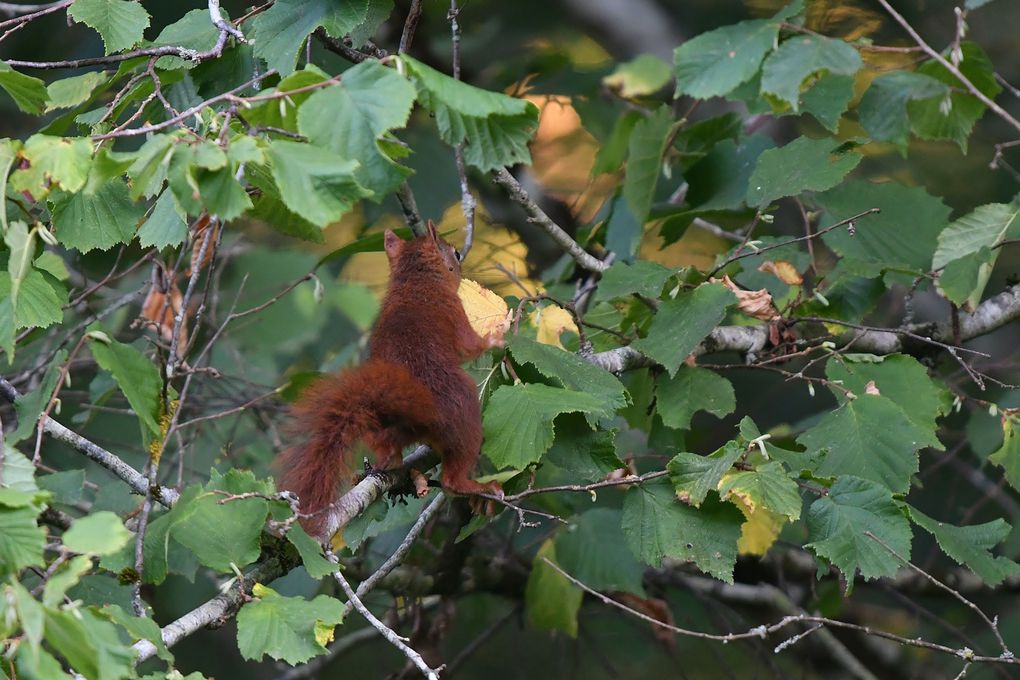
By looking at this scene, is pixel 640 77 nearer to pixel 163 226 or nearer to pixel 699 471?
pixel 699 471

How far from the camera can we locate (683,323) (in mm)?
2895

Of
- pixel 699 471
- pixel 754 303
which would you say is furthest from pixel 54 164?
pixel 754 303

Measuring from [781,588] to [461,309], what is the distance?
1.98 metres

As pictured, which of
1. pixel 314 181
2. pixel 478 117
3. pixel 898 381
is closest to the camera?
pixel 314 181

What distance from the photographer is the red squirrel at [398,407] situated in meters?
2.47

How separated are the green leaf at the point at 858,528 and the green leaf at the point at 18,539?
1.54 meters

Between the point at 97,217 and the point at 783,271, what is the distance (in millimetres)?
2055

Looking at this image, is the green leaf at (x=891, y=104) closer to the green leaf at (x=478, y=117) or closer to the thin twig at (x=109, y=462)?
the green leaf at (x=478, y=117)

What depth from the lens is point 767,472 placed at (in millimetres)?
2379

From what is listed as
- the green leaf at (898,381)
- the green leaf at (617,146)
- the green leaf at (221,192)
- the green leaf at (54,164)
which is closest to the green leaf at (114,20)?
the green leaf at (54,164)

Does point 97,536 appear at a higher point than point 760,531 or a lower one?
higher

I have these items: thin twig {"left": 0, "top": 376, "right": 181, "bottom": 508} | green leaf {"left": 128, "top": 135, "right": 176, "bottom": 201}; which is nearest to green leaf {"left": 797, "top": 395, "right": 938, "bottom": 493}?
thin twig {"left": 0, "top": 376, "right": 181, "bottom": 508}

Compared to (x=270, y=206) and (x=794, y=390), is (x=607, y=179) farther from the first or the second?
(x=270, y=206)

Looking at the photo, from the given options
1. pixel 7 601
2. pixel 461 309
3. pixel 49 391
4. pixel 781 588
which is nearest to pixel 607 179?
pixel 781 588
